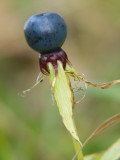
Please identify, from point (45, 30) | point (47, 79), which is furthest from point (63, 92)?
point (47, 79)

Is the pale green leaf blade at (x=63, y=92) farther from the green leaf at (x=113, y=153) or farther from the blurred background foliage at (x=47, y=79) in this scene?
the blurred background foliage at (x=47, y=79)

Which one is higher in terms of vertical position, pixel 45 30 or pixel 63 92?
pixel 45 30

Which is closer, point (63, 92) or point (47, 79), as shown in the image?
point (63, 92)

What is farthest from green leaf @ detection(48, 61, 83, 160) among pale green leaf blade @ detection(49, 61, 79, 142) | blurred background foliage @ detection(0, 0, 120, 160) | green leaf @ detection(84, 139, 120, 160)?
blurred background foliage @ detection(0, 0, 120, 160)

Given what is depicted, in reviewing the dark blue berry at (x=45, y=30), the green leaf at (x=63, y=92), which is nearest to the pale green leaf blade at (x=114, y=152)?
the green leaf at (x=63, y=92)

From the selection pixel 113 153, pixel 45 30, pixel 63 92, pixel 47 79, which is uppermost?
pixel 45 30

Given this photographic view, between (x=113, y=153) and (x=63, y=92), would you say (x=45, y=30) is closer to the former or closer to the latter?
(x=63, y=92)

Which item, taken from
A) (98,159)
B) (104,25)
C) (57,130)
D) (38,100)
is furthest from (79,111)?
(98,159)
